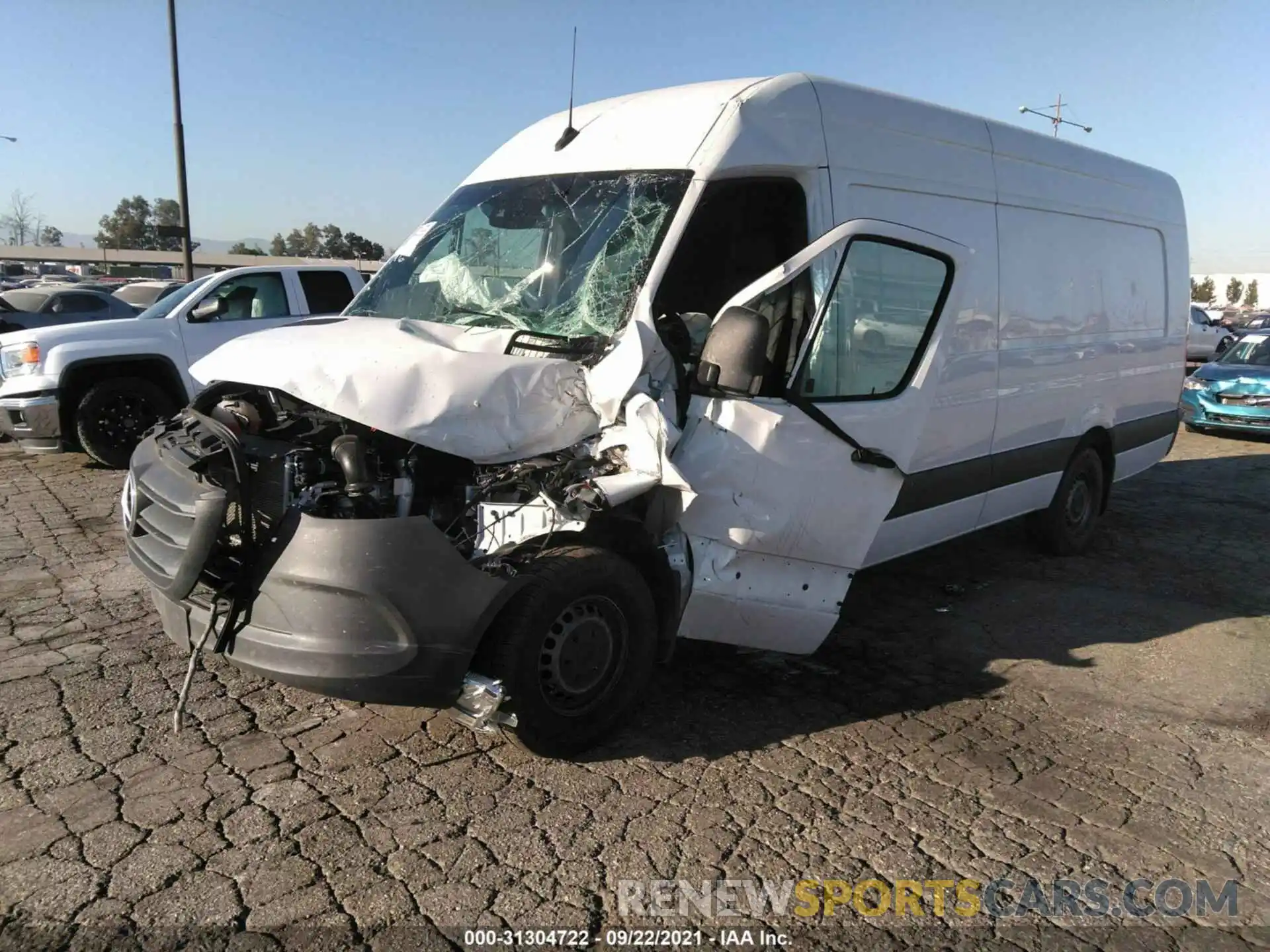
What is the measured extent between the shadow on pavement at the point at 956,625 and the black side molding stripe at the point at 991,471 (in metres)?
0.79

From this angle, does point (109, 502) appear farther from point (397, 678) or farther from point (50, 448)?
point (397, 678)

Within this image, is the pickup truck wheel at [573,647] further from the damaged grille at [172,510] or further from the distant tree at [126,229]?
the distant tree at [126,229]

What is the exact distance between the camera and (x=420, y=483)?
376 centimetres

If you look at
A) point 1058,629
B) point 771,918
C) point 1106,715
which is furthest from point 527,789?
point 1058,629

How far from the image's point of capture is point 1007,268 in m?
5.76

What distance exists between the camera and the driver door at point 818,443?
403 centimetres

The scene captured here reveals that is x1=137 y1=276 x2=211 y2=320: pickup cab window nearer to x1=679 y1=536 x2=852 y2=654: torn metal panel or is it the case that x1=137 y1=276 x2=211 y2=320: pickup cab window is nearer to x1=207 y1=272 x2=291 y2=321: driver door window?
x1=207 y1=272 x2=291 y2=321: driver door window

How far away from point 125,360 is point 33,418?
0.96m

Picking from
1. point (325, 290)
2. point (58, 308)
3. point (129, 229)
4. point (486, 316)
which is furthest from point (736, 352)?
point (129, 229)

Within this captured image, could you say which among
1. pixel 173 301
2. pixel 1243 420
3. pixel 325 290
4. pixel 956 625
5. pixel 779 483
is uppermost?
pixel 325 290

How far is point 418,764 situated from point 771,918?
1.54 meters

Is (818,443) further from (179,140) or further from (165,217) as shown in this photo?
(165,217)

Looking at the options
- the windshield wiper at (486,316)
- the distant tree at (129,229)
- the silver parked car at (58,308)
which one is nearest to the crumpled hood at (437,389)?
the windshield wiper at (486,316)

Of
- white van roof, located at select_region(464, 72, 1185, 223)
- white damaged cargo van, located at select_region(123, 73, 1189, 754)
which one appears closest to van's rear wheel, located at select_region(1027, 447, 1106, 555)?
white damaged cargo van, located at select_region(123, 73, 1189, 754)
